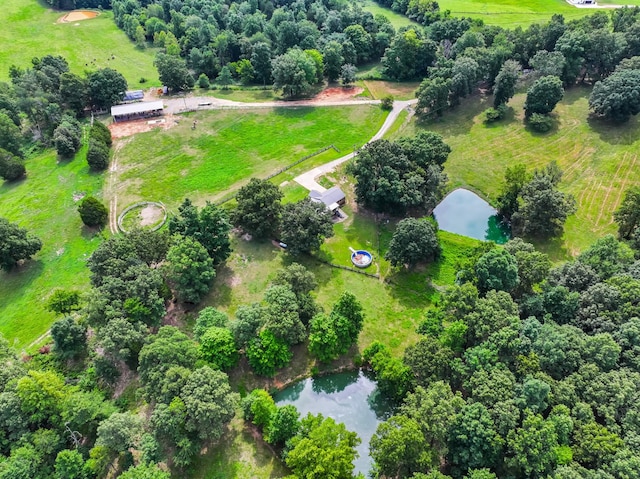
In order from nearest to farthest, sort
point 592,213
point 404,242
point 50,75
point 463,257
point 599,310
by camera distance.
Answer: point 599,310
point 404,242
point 463,257
point 592,213
point 50,75

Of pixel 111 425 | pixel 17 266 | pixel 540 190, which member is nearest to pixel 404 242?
pixel 540 190

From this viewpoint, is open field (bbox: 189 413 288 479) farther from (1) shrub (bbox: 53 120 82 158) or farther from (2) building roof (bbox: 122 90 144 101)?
(2) building roof (bbox: 122 90 144 101)

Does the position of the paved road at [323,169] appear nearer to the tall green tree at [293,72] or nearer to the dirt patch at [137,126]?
the tall green tree at [293,72]

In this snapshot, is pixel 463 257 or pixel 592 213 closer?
pixel 463 257

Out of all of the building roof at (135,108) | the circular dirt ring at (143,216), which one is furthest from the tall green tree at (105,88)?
the circular dirt ring at (143,216)

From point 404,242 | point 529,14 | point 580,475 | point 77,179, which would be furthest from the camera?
point 529,14

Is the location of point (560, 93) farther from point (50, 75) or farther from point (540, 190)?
point (50, 75)
